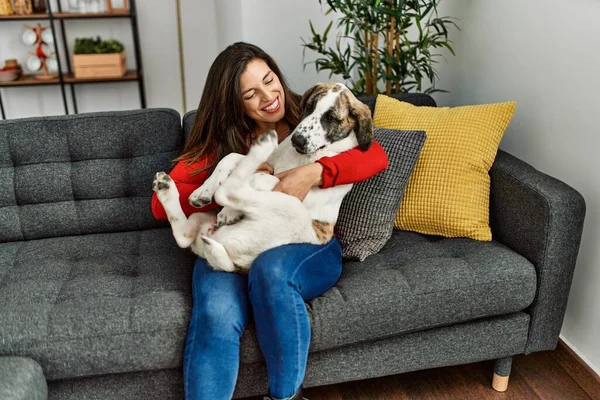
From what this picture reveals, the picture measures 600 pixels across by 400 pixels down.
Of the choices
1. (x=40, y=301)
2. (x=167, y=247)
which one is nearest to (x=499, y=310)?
(x=167, y=247)

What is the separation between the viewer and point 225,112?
180 centimetres

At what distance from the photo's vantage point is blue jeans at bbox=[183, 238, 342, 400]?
4.70ft

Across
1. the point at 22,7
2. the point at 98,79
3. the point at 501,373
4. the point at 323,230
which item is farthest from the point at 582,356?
the point at 22,7

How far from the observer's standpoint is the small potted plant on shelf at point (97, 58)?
380cm

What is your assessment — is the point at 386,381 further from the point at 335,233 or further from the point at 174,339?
the point at 174,339

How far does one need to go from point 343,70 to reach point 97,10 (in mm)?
2130

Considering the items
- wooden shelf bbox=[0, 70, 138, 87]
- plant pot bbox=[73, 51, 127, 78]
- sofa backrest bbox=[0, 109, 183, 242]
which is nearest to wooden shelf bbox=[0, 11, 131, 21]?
plant pot bbox=[73, 51, 127, 78]

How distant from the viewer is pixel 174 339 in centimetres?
151

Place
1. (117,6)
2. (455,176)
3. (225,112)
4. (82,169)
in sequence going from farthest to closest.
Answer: (117,6)
(82,169)
(455,176)
(225,112)

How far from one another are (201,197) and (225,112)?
34 cm

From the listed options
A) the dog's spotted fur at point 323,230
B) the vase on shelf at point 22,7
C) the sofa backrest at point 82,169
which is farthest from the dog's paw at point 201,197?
the vase on shelf at point 22,7

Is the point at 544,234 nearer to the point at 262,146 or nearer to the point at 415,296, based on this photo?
the point at 415,296

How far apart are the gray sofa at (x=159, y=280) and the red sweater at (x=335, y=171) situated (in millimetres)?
230

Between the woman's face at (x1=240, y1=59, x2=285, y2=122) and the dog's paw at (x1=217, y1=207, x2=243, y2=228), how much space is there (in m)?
0.38
